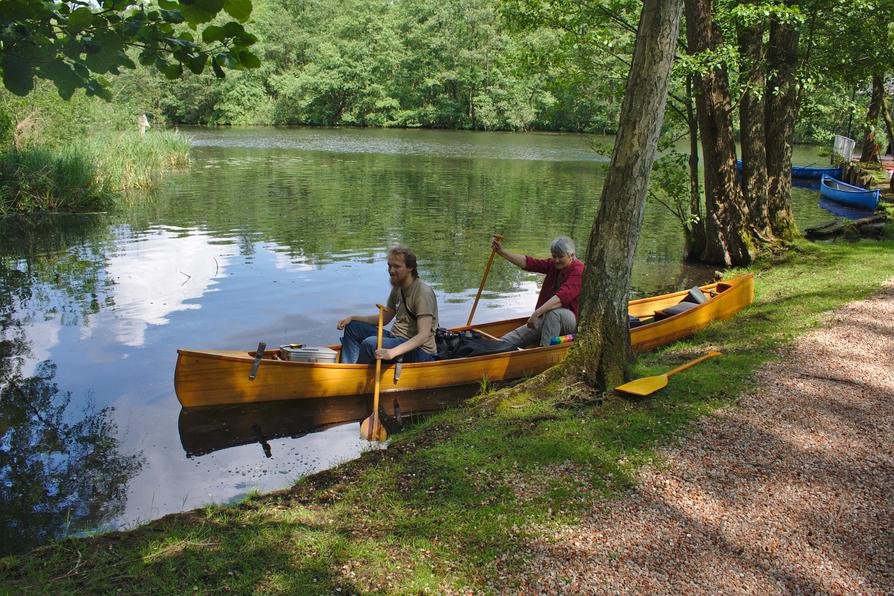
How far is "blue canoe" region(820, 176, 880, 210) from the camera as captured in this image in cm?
1923

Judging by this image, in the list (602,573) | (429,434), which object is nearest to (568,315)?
(429,434)

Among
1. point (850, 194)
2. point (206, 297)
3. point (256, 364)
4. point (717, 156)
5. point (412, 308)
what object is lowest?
point (206, 297)

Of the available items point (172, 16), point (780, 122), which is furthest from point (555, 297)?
point (780, 122)

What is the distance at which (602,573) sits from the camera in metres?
3.48

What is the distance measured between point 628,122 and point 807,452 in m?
2.64

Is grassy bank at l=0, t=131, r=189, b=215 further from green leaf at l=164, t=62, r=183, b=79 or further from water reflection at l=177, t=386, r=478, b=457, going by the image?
green leaf at l=164, t=62, r=183, b=79

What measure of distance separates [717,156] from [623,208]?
7198 mm

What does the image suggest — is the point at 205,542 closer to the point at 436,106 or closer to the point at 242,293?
the point at 242,293

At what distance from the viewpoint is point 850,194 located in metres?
20.0

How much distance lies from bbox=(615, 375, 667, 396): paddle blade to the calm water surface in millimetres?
2379

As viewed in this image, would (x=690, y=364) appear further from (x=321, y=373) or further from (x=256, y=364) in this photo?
(x=256, y=364)

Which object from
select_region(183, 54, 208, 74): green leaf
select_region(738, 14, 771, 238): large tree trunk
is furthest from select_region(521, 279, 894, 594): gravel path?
select_region(738, 14, 771, 238): large tree trunk

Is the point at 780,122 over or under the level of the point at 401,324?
over

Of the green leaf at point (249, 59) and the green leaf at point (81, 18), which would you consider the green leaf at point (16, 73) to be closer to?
the green leaf at point (81, 18)
